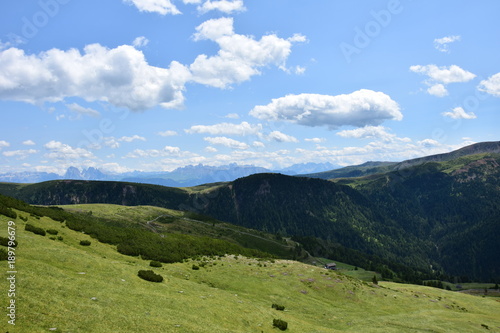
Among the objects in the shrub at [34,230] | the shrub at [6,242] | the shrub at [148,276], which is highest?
the shrub at [6,242]

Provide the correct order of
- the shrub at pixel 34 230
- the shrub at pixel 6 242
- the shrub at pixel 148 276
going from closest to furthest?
the shrub at pixel 6 242 < the shrub at pixel 148 276 < the shrub at pixel 34 230

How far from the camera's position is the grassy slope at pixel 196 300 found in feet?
55.9

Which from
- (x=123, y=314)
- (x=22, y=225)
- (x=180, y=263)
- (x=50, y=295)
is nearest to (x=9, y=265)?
(x=50, y=295)

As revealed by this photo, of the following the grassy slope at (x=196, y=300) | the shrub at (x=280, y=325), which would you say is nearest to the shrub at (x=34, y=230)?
the grassy slope at (x=196, y=300)

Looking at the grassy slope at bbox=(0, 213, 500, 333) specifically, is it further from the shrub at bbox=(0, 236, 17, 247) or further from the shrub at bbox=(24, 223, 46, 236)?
the shrub at bbox=(0, 236, 17, 247)

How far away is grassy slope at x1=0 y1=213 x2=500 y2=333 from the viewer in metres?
17.0

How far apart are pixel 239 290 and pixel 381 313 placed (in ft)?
68.8

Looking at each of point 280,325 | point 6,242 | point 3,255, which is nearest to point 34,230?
point 6,242

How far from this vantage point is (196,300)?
25516 mm

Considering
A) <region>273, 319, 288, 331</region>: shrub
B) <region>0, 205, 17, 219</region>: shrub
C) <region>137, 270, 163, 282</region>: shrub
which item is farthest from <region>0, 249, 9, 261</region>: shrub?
<region>273, 319, 288, 331</region>: shrub

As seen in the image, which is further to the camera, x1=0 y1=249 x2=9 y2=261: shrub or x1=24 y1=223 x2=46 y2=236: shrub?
x1=24 y1=223 x2=46 y2=236: shrub

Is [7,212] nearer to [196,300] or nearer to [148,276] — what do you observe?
[148,276]

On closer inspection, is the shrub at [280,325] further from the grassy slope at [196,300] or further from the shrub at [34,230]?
the shrub at [34,230]

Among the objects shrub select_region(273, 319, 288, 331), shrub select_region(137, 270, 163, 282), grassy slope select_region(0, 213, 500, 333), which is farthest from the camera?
shrub select_region(137, 270, 163, 282)
